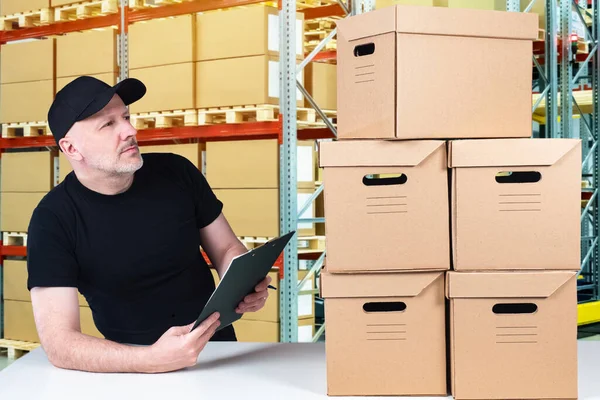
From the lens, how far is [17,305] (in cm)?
725

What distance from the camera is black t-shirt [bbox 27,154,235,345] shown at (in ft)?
9.55

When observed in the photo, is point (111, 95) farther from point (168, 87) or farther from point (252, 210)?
point (168, 87)

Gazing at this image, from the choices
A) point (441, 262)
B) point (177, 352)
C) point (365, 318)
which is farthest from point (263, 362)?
point (441, 262)

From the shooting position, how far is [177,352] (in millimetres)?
2273

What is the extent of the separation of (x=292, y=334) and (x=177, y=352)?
3644 millimetres

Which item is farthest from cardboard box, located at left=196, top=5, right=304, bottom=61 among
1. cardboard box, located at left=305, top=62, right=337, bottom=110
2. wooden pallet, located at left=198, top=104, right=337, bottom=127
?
wooden pallet, located at left=198, top=104, right=337, bottom=127

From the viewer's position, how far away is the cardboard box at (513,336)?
2014 mm

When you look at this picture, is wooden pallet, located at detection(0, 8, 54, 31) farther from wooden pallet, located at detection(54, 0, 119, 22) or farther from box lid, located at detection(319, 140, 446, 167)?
box lid, located at detection(319, 140, 446, 167)

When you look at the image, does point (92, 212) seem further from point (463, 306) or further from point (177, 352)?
point (463, 306)

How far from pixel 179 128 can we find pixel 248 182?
92 cm

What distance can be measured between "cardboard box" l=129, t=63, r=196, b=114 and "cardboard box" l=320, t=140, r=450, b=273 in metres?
4.27

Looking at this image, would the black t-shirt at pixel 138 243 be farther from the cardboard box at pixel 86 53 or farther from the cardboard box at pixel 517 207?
the cardboard box at pixel 86 53

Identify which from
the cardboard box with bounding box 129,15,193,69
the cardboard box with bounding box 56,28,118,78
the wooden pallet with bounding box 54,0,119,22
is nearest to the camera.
Result: the cardboard box with bounding box 129,15,193,69

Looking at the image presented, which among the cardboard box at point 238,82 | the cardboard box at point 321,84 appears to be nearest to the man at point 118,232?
the cardboard box at point 238,82
